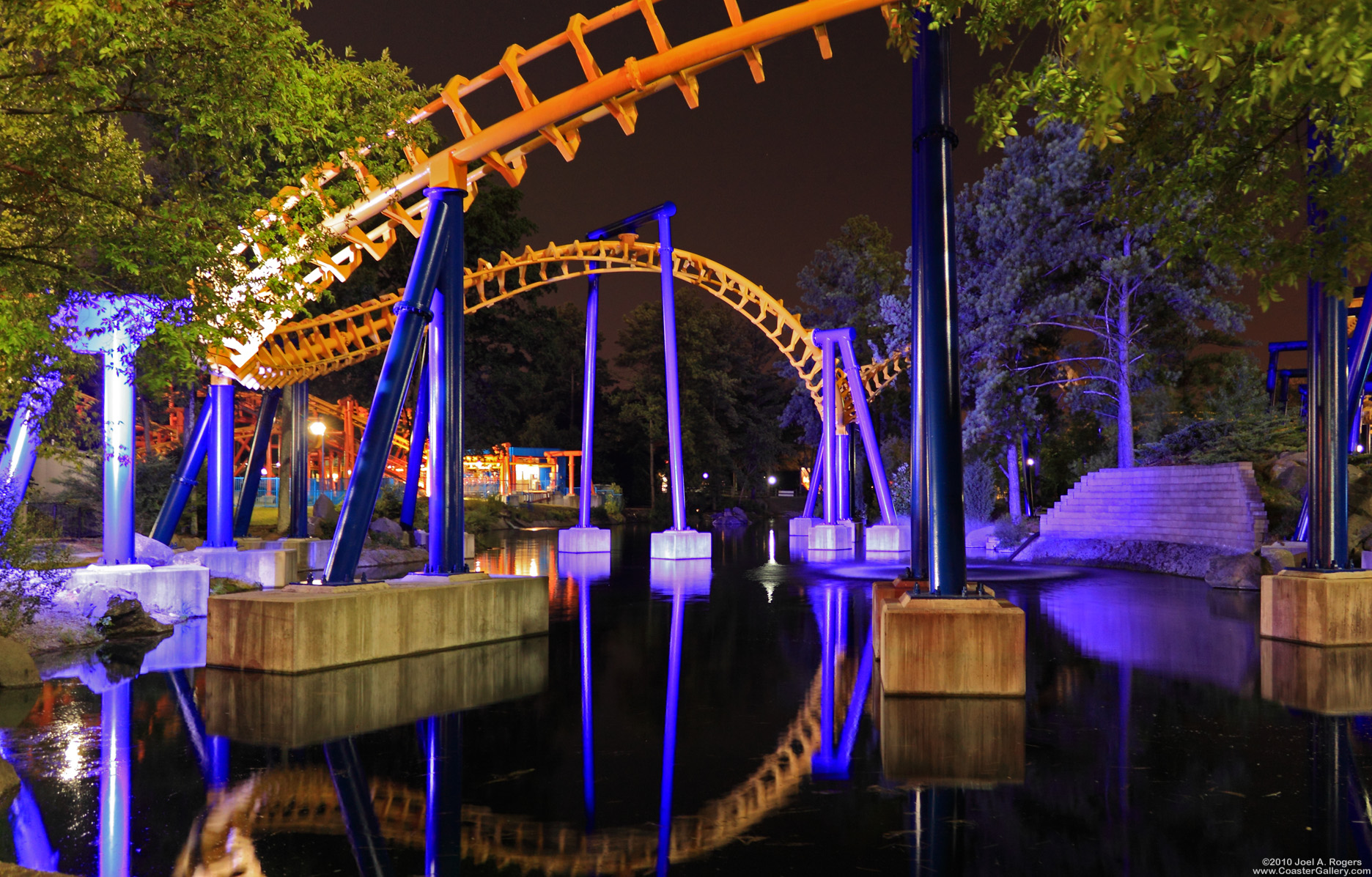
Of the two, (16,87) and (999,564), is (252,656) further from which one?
(999,564)

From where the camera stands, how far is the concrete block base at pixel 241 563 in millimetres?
15102

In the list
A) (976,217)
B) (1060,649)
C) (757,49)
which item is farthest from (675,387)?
(976,217)

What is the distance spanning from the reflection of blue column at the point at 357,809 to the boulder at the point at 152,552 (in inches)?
325

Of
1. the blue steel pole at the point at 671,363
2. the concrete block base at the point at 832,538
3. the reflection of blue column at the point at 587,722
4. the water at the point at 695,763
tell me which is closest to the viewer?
the water at the point at 695,763

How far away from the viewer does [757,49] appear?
1194 centimetres

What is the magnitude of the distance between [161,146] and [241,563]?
9041 mm

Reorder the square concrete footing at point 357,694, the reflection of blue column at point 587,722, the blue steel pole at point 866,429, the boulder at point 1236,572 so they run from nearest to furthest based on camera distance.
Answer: the reflection of blue column at point 587,722
the square concrete footing at point 357,694
the boulder at point 1236,572
the blue steel pole at point 866,429

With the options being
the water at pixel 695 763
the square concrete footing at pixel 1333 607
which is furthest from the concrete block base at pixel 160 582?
the square concrete footing at pixel 1333 607

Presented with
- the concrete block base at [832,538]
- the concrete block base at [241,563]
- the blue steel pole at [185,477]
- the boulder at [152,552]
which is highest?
the blue steel pole at [185,477]

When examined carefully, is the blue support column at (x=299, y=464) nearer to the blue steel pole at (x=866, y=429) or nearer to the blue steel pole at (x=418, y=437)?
the blue steel pole at (x=418, y=437)

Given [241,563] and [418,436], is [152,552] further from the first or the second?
[418,436]

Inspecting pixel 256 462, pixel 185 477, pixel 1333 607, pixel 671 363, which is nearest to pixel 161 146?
pixel 185 477

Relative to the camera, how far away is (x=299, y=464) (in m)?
21.3

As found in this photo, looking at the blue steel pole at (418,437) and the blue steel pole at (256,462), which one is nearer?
the blue steel pole at (418,437)
